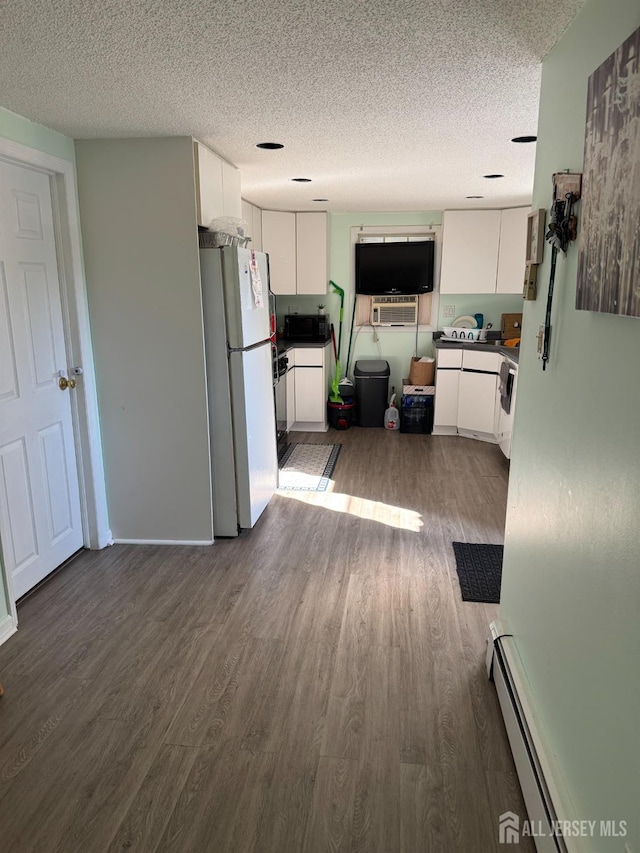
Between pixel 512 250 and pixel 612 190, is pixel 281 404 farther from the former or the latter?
pixel 612 190

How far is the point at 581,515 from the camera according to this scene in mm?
1412

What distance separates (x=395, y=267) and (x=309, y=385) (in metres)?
1.55

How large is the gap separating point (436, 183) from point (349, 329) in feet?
7.50

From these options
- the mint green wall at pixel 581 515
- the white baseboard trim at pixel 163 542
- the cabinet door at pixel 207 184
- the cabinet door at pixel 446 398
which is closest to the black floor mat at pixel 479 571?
the mint green wall at pixel 581 515

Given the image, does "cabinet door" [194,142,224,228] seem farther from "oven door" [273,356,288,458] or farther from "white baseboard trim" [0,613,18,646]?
"white baseboard trim" [0,613,18,646]

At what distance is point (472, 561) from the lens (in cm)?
324

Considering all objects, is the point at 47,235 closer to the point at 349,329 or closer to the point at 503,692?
the point at 503,692

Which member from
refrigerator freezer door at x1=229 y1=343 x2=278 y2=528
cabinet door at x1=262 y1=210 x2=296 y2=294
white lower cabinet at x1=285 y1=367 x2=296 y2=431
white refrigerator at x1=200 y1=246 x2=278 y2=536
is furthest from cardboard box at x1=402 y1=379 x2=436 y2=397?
white refrigerator at x1=200 y1=246 x2=278 y2=536

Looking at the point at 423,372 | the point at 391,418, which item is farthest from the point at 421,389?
the point at 391,418

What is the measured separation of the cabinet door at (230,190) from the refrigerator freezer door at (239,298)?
340mm

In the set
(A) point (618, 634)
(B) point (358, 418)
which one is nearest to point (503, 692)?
(A) point (618, 634)

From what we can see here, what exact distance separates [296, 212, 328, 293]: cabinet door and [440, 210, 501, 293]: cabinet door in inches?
47.6

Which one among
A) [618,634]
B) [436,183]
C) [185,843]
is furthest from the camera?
[436,183]

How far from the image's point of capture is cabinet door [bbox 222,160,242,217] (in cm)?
347
